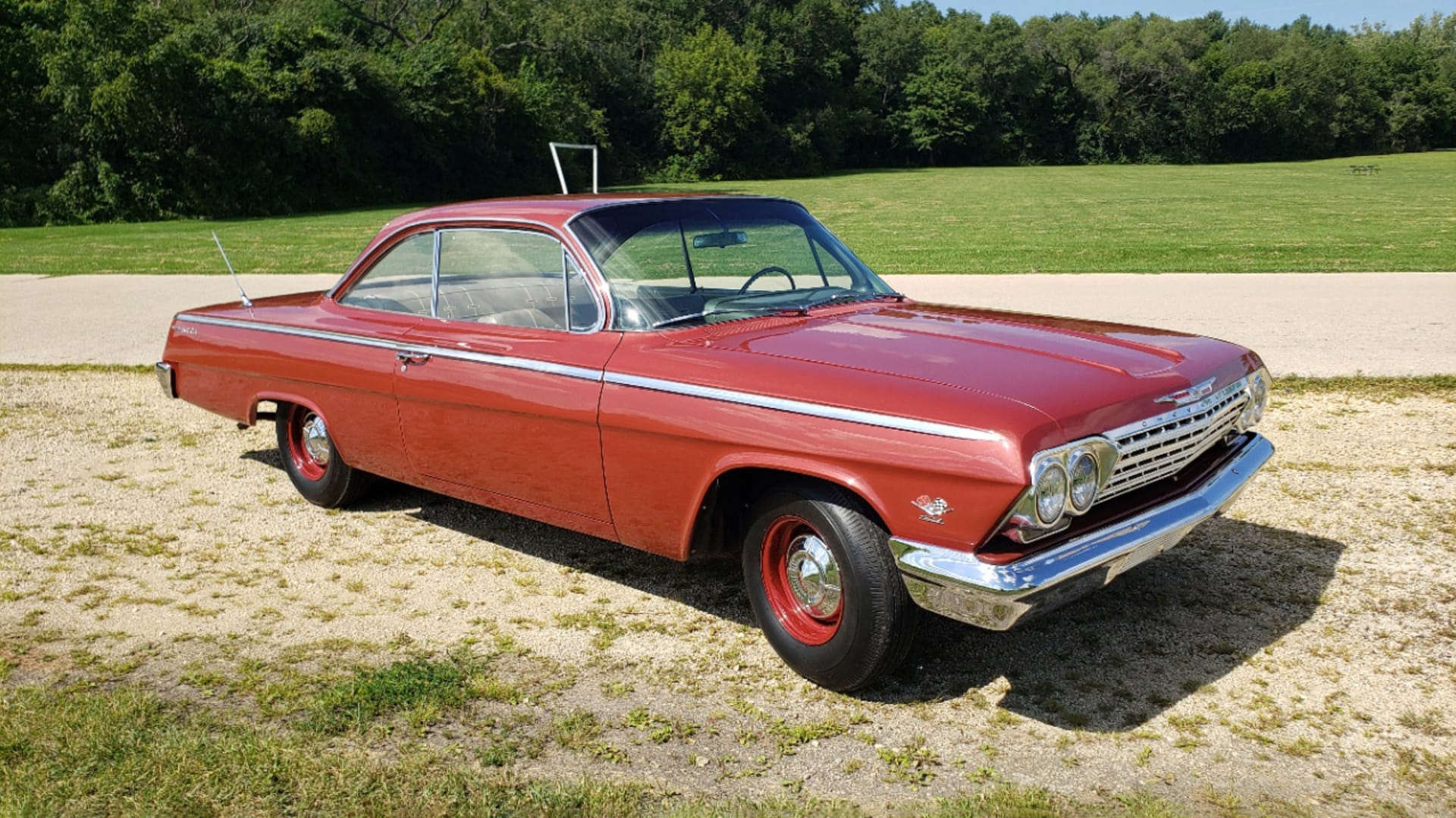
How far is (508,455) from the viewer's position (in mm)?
4297

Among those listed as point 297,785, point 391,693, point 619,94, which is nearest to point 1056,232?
point 391,693

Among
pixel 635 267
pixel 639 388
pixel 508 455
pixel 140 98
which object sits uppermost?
pixel 140 98

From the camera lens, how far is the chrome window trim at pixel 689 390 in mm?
3100

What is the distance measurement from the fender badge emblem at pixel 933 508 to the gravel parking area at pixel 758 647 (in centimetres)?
68

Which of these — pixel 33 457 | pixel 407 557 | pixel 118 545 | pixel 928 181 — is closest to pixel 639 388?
pixel 407 557

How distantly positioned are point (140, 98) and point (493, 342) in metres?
35.3

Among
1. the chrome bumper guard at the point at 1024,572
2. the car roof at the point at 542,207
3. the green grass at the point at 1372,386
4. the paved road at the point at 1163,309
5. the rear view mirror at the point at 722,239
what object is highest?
the car roof at the point at 542,207

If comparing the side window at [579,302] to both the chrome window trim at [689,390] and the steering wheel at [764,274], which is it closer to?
the chrome window trim at [689,390]

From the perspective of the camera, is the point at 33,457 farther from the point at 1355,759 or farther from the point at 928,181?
the point at 928,181

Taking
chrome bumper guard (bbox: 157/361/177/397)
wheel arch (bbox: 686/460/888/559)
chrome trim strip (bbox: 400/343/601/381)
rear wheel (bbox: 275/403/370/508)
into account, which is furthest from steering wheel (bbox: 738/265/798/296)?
chrome bumper guard (bbox: 157/361/177/397)

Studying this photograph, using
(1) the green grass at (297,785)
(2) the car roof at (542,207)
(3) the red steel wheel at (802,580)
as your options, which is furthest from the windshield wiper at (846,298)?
(1) the green grass at (297,785)

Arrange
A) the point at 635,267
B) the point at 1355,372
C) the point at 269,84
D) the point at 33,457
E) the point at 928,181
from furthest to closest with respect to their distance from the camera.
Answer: the point at 928,181
the point at 269,84
the point at 1355,372
the point at 33,457
the point at 635,267

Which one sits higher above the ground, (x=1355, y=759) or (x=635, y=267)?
(x=635, y=267)

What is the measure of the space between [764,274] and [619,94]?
6251 cm
